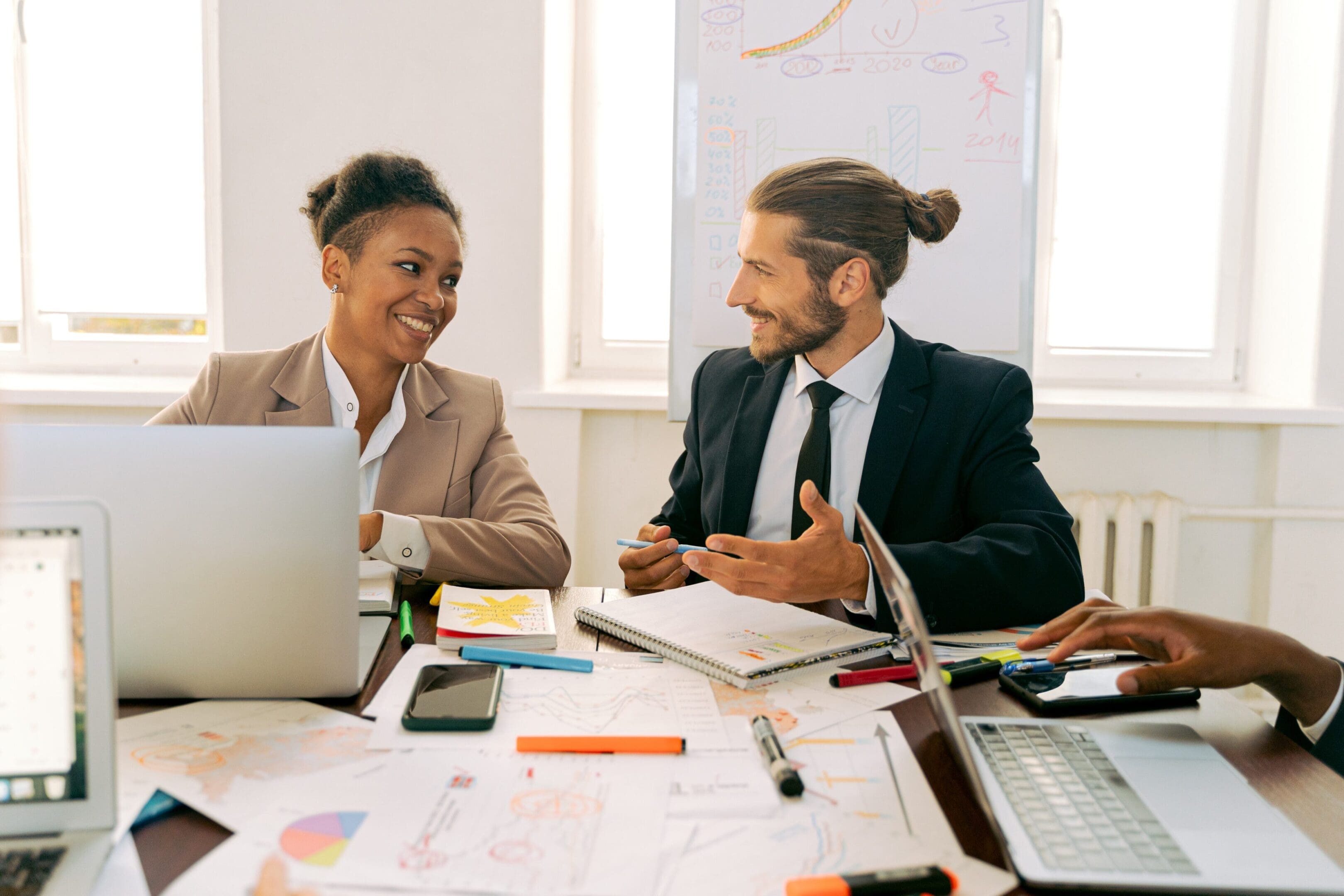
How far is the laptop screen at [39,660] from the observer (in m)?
0.64

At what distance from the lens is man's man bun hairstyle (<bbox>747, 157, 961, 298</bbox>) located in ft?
5.92

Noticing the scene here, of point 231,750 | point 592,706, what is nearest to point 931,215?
point 592,706

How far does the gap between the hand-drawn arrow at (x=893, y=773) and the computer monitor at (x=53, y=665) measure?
56cm

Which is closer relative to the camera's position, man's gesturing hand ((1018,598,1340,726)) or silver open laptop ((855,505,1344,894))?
silver open laptop ((855,505,1344,894))

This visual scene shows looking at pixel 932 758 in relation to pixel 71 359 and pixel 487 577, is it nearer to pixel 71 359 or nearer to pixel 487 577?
pixel 487 577

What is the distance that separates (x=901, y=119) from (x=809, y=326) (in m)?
1.03

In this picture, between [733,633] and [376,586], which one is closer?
[733,633]

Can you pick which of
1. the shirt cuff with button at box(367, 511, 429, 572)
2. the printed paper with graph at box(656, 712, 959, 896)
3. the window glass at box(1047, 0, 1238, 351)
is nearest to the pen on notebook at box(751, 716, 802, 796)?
the printed paper with graph at box(656, 712, 959, 896)

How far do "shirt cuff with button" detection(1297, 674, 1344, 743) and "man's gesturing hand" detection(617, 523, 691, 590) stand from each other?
0.79 metres

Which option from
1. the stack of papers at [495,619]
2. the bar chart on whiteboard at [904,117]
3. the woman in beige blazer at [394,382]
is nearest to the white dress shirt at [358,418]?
the woman in beige blazer at [394,382]

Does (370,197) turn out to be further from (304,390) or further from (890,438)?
(890,438)

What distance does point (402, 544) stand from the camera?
139 centimetres

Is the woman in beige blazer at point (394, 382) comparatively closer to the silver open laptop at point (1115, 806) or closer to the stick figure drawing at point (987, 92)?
the silver open laptop at point (1115, 806)

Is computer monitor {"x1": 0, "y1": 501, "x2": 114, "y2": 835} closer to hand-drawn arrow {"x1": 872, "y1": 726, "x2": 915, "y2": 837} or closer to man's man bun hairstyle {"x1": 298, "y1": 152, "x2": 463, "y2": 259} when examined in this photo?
hand-drawn arrow {"x1": 872, "y1": 726, "x2": 915, "y2": 837}
